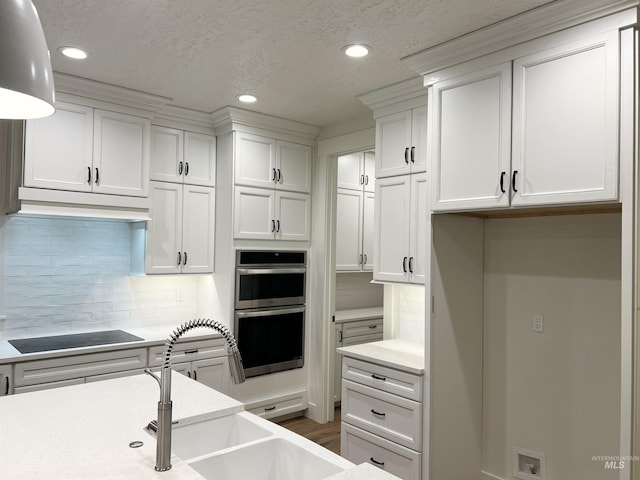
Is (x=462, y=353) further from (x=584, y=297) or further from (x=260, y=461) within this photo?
(x=260, y=461)

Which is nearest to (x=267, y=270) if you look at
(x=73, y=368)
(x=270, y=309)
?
(x=270, y=309)

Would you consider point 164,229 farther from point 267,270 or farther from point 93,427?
point 93,427

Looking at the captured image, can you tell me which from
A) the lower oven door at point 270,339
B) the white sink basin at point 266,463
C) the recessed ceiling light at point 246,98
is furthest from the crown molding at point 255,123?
the white sink basin at point 266,463

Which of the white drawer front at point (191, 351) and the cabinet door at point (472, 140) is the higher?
the cabinet door at point (472, 140)

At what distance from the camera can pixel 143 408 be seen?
1821 millimetres

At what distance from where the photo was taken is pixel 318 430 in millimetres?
3941

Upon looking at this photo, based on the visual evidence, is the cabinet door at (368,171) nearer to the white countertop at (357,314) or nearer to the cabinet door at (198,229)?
the white countertop at (357,314)

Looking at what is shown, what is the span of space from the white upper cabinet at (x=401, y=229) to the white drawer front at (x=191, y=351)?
56.7 inches

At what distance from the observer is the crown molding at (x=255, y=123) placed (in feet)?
12.2

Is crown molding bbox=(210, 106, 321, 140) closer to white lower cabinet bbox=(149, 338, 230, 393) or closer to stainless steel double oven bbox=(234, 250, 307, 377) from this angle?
stainless steel double oven bbox=(234, 250, 307, 377)

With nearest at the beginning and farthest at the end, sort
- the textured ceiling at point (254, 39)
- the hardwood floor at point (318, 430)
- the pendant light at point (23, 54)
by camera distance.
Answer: the pendant light at point (23, 54) → the textured ceiling at point (254, 39) → the hardwood floor at point (318, 430)

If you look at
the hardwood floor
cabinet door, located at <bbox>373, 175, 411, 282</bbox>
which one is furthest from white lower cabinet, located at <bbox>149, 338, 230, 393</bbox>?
cabinet door, located at <bbox>373, 175, 411, 282</bbox>

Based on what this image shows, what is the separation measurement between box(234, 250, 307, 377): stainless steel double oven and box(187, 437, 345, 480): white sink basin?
7.11 ft

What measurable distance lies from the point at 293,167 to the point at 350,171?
32.4 inches
